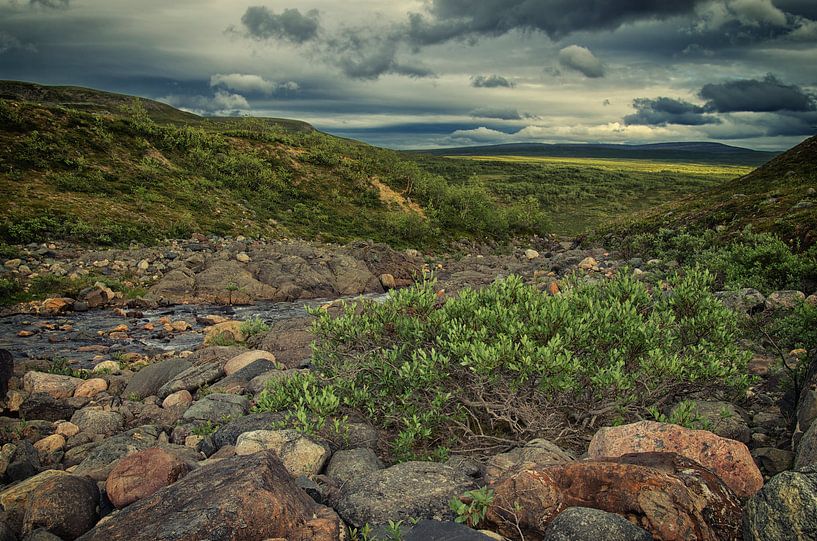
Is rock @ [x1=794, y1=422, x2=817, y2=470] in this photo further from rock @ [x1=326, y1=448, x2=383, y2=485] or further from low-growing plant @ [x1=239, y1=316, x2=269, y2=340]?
low-growing plant @ [x1=239, y1=316, x2=269, y2=340]

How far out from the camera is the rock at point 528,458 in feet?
24.1

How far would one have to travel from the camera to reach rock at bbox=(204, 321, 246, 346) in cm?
2167

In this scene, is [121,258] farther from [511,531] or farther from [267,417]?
[511,531]

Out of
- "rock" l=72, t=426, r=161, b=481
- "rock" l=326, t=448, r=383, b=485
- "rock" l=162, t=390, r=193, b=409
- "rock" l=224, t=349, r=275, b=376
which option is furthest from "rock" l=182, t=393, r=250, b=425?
"rock" l=326, t=448, r=383, b=485

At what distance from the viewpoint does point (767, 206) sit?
106ft

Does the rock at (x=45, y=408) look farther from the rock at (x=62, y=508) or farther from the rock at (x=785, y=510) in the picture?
the rock at (x=785, y=510)

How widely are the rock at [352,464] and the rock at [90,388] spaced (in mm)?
10096

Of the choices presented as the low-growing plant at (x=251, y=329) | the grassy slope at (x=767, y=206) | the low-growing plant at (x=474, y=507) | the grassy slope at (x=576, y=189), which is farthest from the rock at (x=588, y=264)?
the grassy slope at (x=576, y=189)

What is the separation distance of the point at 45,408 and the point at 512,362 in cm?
1182

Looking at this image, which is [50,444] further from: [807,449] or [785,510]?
[807,449]

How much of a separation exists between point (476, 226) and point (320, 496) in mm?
59736

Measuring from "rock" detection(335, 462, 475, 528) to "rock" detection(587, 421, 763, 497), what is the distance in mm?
2035

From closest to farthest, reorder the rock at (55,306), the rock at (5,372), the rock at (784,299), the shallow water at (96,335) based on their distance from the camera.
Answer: the rock at (5,372), the rock at (784,299), the shallow water at (96,335), the rock at (55,306)

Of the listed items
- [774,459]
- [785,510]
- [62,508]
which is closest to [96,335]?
[62,508]
